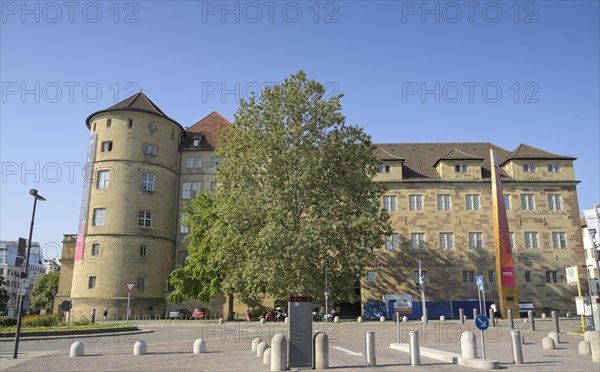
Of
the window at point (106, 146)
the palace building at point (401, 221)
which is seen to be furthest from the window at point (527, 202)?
the window at point (106, 146)

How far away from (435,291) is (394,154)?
16535 millimetres

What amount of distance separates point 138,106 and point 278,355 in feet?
149

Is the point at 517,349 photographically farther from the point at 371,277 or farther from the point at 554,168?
the point at 554,168

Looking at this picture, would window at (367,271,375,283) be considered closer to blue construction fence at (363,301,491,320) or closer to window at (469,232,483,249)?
blue construction fence at (363,301,491,320)

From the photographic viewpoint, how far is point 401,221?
51.3 metres

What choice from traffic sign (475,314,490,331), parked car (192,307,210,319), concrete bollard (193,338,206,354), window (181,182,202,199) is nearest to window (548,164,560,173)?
window (181,182,202,199)

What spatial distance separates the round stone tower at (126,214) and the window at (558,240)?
4110 centimetres

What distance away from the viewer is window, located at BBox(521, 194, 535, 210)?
2047 inches

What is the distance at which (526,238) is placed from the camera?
5119 cm

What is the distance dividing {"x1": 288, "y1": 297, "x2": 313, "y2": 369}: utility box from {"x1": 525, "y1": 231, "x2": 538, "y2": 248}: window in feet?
147

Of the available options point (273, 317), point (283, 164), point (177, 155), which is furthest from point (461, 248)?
point (177, 155)

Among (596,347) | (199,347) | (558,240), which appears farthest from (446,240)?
(199,347)

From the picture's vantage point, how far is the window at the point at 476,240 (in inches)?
1997

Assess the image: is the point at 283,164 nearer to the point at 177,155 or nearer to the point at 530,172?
the point at 177,155
